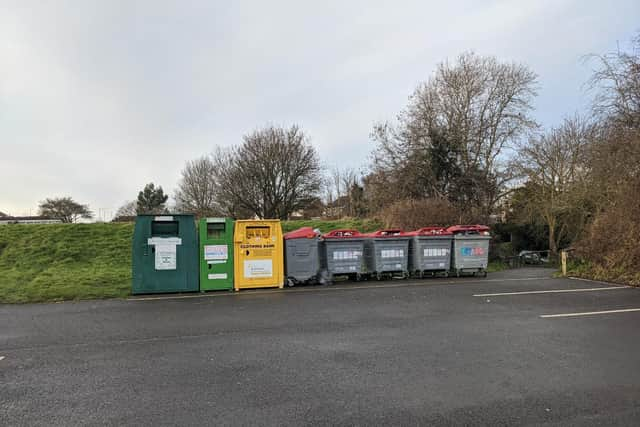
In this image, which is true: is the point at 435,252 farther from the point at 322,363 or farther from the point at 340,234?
the point at 322,363

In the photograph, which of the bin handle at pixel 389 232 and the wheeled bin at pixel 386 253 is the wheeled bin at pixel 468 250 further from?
the bin handle at pixel 389 232

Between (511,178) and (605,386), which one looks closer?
(605,386)

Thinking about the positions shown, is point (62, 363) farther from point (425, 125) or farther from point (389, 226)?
point (425, 125)

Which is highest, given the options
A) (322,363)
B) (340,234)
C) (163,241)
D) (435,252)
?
(340,234)

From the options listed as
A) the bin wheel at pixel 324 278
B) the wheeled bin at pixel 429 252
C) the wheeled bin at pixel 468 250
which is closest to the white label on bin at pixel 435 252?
the wheeled bin at pixel 429 252

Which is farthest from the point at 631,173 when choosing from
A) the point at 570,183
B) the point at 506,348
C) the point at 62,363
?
the point at 570,183

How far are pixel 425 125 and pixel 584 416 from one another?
2296 centimetres

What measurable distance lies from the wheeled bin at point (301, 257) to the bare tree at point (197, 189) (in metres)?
33.8

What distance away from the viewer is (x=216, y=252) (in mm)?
9391

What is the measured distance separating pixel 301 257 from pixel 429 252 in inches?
154

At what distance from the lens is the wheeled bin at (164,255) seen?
896cm

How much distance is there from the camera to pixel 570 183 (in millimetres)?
25000

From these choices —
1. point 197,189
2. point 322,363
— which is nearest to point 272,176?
point 197,189

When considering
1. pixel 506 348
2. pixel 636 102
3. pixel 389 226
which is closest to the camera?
pixel 506 348
